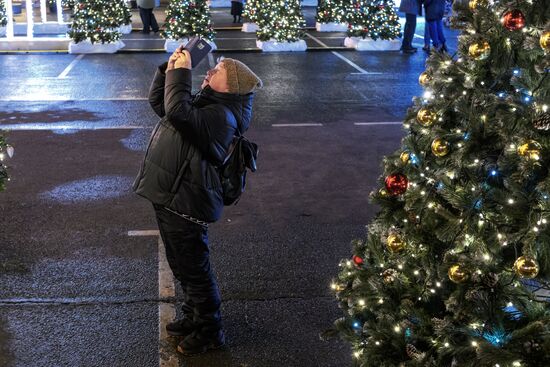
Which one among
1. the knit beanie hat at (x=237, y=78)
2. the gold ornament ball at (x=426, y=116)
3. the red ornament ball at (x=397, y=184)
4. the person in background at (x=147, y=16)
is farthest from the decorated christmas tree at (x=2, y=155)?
the person in background at (x=147, y=16)

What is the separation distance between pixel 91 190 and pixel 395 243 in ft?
16.7

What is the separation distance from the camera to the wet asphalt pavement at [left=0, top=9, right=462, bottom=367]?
15.9 feet

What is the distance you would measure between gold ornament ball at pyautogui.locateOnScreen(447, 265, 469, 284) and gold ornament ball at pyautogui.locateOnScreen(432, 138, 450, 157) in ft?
1.78

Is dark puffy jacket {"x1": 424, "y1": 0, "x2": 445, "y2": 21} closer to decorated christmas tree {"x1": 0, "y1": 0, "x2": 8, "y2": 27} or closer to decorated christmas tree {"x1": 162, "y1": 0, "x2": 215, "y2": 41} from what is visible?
Answer: decorated christmas tree {"x1": 162, "y1": 0, "x2": 215, "y2": 41}

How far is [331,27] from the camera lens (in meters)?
23.6

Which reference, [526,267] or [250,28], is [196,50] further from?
[250,28]

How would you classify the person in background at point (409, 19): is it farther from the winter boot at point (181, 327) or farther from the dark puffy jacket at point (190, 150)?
the winter boot at point (181, 327)

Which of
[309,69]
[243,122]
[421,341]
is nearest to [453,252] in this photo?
[421,341]

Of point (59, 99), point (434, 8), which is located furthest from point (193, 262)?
point (434, 8)

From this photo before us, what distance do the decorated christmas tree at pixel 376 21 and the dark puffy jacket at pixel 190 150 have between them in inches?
607

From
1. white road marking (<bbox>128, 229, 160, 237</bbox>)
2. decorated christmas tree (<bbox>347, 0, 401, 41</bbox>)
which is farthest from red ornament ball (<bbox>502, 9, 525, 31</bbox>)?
decorated christmas tree (<bbox>347, 0, 401, 41</bbox>)

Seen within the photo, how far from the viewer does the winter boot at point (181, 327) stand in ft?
15.7

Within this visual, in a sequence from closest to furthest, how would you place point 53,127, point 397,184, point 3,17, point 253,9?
point 397,184
point 53,127
point 3,17
point 253,9

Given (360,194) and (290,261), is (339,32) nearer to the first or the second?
(360,194)
